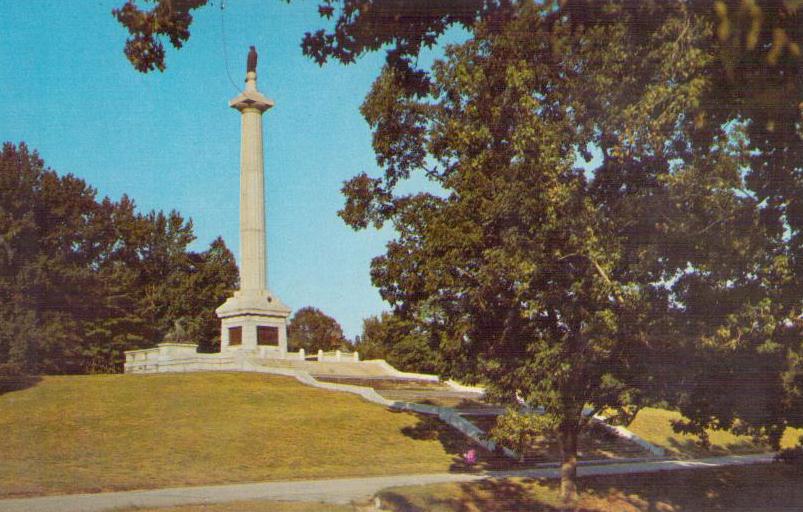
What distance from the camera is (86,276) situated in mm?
56562

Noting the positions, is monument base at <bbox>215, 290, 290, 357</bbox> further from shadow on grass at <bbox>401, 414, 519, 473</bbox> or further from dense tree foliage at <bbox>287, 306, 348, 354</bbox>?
dense tree foliage at <bbox>287, 306, 348, 354</bbox>

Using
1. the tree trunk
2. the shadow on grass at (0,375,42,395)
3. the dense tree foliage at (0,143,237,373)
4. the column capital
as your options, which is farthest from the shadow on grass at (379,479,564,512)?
the column capital

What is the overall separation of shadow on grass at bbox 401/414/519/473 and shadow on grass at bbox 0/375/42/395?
17.6 m

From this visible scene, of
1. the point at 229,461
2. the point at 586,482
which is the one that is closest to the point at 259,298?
the point at 229,461

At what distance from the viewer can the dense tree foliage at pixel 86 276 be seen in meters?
52.0

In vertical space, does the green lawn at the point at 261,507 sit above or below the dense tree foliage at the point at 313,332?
below

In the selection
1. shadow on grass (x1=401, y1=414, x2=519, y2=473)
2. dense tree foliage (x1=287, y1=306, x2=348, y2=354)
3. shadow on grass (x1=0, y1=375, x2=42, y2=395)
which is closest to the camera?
shadow on grass (x1=401, y1=414, x2=519, y2=473)

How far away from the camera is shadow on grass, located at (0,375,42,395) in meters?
33.9

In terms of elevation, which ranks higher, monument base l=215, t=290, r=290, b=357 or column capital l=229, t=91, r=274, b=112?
column capital l=229, t=91, r=274, b=112

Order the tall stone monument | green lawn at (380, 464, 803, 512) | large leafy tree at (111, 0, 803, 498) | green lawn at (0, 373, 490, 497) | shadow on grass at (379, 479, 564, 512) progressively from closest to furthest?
1. large leafy tree at (111, 0, 803, 498)
2. shadow on grass at (379, 479, 564, 512)
3. green lawn at (380, 464, 803, 512)
4. green lawn at (0, 373, 490, 497)
5. the tall stone monument

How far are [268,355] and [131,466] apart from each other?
92.1 feet

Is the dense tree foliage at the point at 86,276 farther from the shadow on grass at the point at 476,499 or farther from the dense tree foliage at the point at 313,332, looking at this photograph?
the shadow on grass at the point at 476,499

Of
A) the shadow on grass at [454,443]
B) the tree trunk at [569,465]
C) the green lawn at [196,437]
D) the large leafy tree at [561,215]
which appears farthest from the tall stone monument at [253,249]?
the tree trunk at [569,465]

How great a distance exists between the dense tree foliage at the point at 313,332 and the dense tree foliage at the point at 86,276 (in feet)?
41.6
